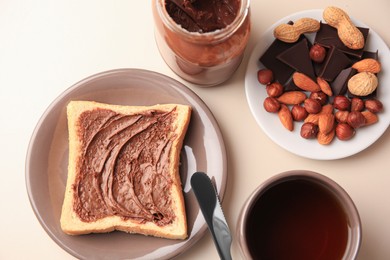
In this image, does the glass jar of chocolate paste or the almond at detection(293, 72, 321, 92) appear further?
the almond at detection(293, 72, 321, 92)

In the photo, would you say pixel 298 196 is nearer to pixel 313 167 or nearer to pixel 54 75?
pixel 313 167

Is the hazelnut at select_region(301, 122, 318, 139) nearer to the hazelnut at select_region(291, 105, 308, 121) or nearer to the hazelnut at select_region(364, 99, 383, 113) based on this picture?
the hazelnut at select_region(291, 105, 308, 121)

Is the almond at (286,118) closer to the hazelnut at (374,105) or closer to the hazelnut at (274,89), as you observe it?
the hazelnut at (274,89)

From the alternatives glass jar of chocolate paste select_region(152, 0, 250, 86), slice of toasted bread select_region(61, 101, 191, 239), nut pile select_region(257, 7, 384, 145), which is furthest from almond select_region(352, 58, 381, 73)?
slice of toasted bread select_region(61, 101, 191, 239)

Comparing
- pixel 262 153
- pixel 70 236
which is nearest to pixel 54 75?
pixel 70 236

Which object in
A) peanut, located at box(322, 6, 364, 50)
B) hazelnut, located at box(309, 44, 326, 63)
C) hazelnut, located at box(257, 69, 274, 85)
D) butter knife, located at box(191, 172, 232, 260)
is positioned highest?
peanut, located at box(322, 6, 364, 50)

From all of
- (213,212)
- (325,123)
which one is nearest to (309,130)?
(325,123)
